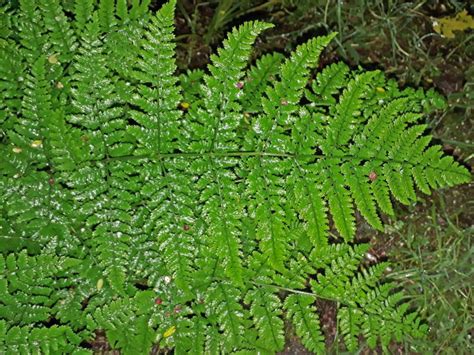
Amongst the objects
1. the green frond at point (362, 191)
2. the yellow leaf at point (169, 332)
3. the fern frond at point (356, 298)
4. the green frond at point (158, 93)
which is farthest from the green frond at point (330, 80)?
the yellow leaf at point (169, 332)

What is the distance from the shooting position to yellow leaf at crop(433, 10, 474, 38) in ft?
12.1

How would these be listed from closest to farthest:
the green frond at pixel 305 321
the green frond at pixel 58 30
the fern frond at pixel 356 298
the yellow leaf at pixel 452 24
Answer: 1. the green frond at pixel 58 30
2. the green frond at pixel 305 321
3. the fern frond at pixel 356 298
4. the yellow leaf at pixel 452 24

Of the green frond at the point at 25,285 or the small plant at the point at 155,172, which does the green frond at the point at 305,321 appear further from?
the green frond at the point at 25,285

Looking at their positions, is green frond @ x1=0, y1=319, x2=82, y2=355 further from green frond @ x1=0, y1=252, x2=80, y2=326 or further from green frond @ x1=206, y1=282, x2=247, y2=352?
green frond @ x1=206, y1=282, x2=247, y2=352

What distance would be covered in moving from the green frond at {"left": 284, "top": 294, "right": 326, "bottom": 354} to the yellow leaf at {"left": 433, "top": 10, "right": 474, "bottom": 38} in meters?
2.26

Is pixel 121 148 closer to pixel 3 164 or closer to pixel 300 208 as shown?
pixel 3 164

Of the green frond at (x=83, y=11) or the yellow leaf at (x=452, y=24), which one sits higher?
the yellow leaf at (x=452, y=24)

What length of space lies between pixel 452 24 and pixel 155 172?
8.49 feet

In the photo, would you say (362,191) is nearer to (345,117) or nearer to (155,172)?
(345,117)

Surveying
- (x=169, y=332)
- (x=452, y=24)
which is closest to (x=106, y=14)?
(x=169, y=332)

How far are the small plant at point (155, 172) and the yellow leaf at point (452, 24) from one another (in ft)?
6.12

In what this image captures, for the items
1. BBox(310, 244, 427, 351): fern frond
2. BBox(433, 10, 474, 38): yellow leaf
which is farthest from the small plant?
BBox(433, 10, 474, 38): yellow leaf

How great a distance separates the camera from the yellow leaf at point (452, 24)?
369 cm

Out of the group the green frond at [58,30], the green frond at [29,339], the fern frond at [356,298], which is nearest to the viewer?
the green frond at [29,339]
